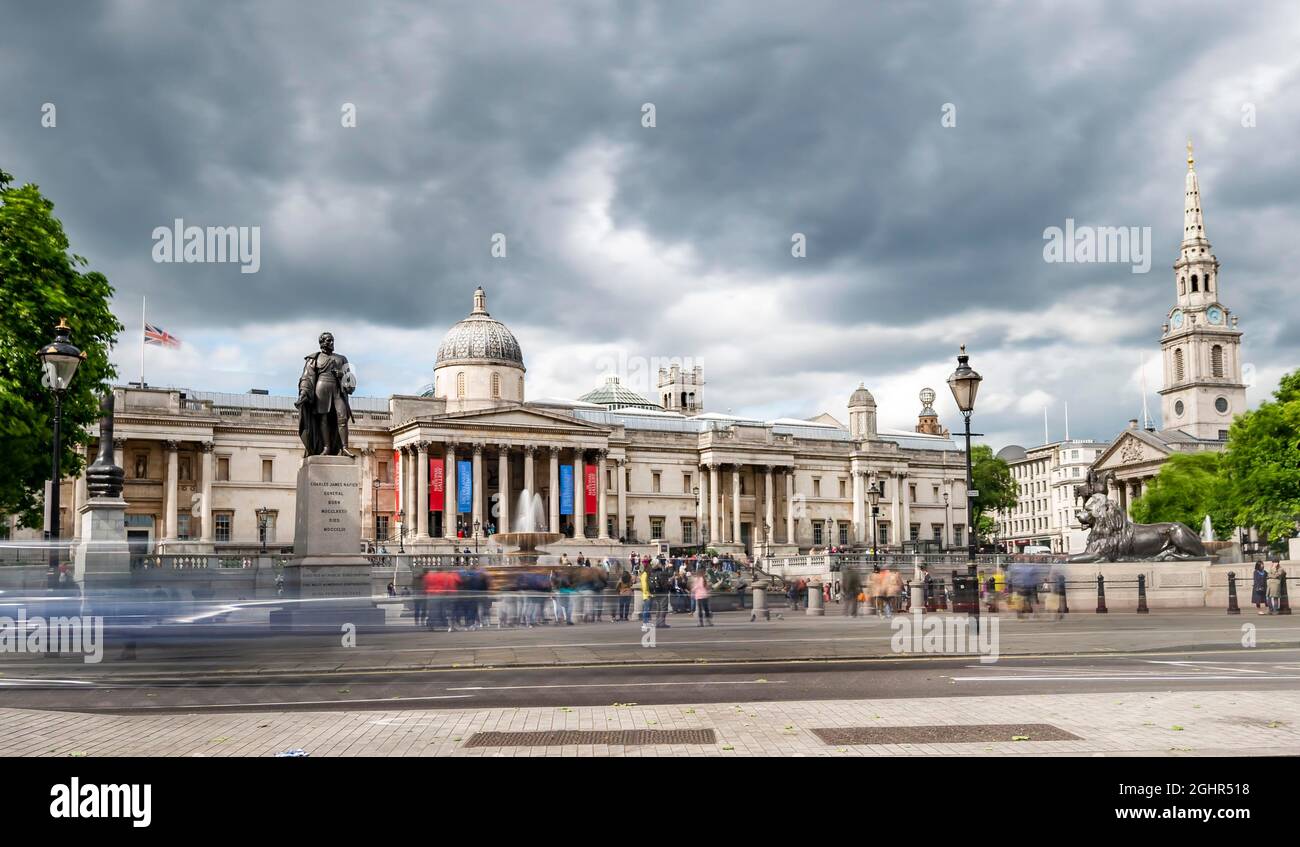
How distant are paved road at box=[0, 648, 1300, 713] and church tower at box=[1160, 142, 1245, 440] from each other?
130 metres

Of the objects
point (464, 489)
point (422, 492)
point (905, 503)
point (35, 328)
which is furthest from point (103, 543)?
point (905, 503)

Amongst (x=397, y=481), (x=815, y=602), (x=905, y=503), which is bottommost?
(x=815, y=602)

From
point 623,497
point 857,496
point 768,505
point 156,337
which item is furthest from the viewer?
point 857,496

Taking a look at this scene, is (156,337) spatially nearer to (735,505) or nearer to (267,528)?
(267,528)

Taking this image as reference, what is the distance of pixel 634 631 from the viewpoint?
2936 centimetres

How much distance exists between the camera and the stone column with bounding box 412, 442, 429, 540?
85312 millimetres

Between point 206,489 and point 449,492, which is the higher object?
point 206,489

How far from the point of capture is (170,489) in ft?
267

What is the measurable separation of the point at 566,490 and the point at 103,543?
62.9 metres

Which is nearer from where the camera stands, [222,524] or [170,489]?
[170,489]

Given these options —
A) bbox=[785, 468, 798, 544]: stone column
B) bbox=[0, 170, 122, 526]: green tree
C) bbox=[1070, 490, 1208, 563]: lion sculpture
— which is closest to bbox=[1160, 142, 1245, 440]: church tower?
bbox=[785, 468, 798, 544]: stone column
